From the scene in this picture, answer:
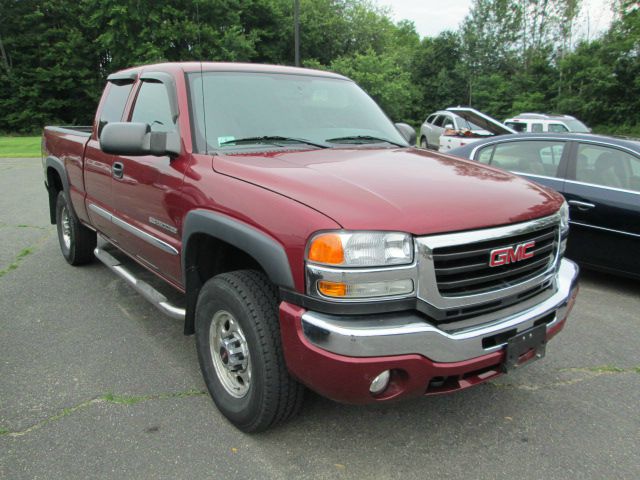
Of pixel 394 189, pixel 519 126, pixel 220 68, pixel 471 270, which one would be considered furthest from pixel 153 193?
pixel 519 126

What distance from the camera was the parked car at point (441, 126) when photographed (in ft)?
47.8

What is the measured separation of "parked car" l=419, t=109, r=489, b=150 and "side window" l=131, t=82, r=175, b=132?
11.2 m

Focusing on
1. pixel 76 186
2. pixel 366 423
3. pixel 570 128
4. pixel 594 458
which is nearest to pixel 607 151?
pixel 594 458

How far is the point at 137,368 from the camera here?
3.35 metres

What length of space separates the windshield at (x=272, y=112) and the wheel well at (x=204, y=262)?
21.9 inches

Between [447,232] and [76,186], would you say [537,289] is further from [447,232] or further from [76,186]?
[76,186]

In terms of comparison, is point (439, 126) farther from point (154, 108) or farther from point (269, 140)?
point (269, 140)

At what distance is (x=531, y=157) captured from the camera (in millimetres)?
5625

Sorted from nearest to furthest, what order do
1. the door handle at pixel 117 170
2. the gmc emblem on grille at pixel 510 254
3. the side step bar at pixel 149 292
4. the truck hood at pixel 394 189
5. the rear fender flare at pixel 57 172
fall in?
the truck hood at pixel 394 189, the gmc emblem on grille at pixel 510 254, the side step bar at pixel 149 292, the door handle at pixel 117 170, the rear fender flare at pixel 57 172

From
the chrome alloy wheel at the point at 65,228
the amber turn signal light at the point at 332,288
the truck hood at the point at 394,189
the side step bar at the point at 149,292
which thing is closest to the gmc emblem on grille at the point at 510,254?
the truck hood at the point at 394,189

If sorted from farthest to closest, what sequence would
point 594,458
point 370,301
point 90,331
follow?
point 90,331
point 594,458
point 370,301

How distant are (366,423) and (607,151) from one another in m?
3.86

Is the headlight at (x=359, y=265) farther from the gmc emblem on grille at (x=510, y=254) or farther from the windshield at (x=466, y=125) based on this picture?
the windshield at (x=466, y=125)

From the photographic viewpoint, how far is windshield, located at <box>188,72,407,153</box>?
3.08m
